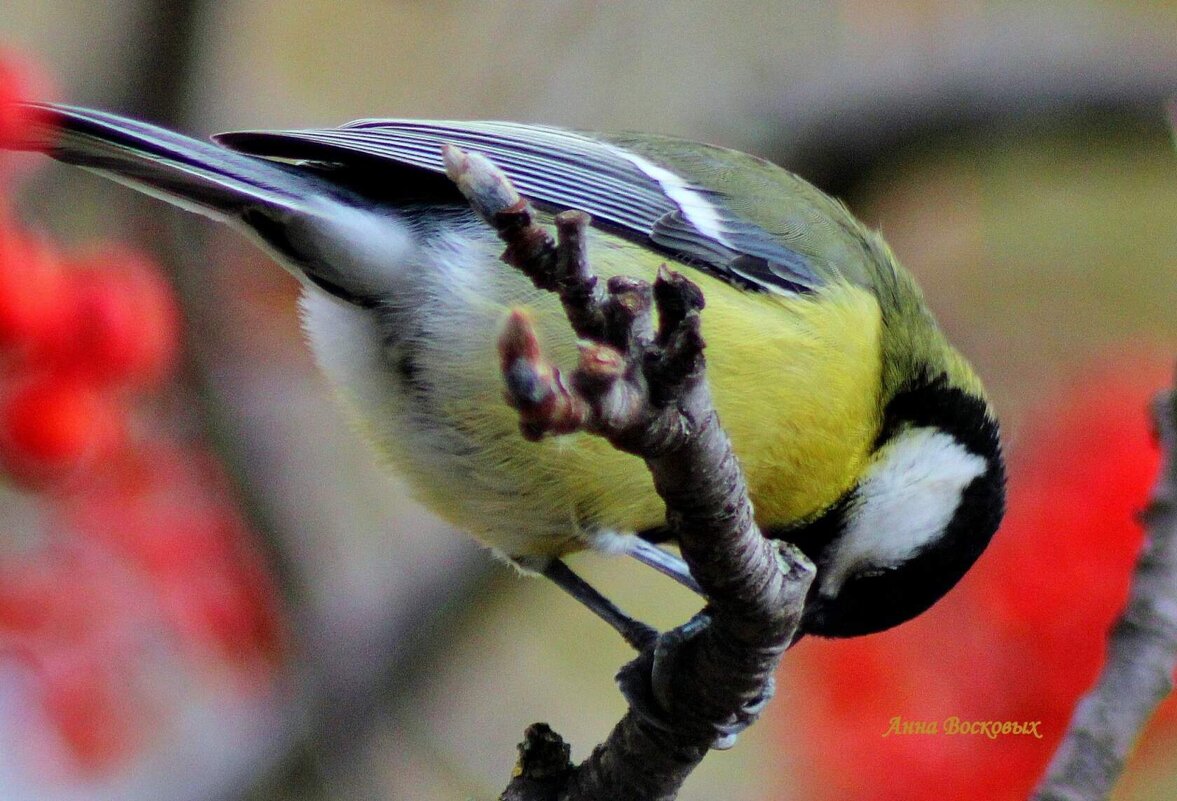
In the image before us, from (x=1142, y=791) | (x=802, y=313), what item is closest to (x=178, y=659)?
(x=802, y=313)

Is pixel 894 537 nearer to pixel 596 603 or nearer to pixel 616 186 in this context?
pixel 596 603

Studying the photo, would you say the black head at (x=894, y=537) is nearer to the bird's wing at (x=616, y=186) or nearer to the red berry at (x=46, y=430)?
the bird's wing at (x=616, y=186)

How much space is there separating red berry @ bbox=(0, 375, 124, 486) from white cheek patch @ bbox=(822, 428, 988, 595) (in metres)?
1.15

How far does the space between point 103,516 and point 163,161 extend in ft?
3.36

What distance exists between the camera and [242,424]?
2270mm

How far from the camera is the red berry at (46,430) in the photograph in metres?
1.86

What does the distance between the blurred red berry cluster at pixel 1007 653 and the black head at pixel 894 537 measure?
527mm

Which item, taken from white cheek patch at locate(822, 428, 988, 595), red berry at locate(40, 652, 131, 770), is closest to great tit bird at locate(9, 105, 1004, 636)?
white cheek patch at locate(822, 428, 988, 595)

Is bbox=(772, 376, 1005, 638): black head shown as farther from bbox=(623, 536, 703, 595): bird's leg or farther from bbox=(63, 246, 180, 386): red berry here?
bbox=(63, 246, 180, 386): red berry

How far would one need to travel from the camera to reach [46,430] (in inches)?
73.5

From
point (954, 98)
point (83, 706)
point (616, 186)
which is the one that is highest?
point (954, 98)

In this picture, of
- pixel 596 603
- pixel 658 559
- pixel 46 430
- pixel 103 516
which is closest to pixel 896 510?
pixel 658 559

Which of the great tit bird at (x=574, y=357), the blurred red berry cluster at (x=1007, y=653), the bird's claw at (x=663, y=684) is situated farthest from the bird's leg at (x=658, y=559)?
the blurred red berry cluster at (x=1007, y=653)

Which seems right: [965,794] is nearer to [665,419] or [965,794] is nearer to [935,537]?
[935,537]
